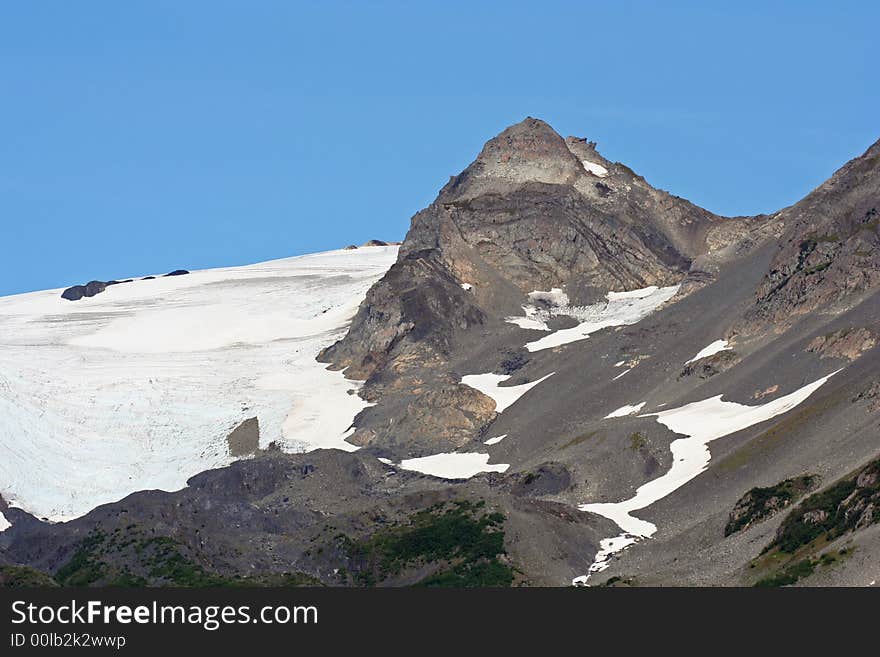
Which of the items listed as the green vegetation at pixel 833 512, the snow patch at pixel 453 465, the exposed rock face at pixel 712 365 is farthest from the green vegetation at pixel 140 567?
the exposed rock face at pixel 712 365

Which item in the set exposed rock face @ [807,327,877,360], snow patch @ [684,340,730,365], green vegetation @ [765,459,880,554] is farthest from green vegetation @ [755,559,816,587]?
snow patch @ [684,340,730,365]

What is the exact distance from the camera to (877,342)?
153125 millimetres

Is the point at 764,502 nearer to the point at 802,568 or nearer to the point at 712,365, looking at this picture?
the point at 802,568

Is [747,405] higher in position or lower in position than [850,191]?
lower

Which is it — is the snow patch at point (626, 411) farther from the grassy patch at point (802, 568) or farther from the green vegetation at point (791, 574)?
the grassy patch at point (802, 568)

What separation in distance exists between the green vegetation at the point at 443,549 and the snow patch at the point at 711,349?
2012 inches

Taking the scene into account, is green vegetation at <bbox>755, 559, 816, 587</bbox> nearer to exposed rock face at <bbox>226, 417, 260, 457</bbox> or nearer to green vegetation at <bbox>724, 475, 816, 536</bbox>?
green vegetation at <bbox>724, 475, 816, 536</bbox>

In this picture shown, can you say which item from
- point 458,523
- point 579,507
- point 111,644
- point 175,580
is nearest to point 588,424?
point 579,507

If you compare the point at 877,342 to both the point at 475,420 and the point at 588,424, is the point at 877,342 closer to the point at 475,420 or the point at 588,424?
the point at 588,424

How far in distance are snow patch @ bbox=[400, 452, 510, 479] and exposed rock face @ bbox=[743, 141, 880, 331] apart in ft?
90.5

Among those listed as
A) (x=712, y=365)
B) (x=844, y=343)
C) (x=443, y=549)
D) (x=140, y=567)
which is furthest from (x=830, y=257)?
(x=140, y=567)

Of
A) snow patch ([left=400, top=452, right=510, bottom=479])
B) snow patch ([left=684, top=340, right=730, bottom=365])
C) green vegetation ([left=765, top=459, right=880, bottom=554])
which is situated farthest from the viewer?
snow patch ([left=684, top=340, right=730, bottom=365])

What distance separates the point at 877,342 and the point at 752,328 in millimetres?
23501

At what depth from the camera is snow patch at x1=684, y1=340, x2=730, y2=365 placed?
174375 millimetres
